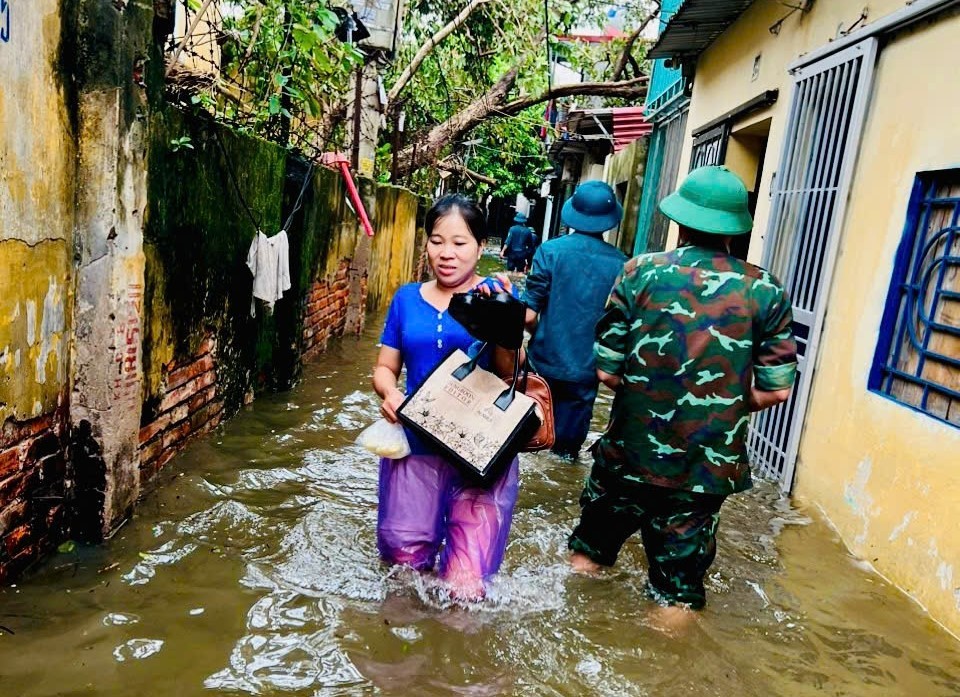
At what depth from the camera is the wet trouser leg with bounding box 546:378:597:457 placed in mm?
4602

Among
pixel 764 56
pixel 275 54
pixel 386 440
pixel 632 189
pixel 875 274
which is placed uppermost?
pixel 764 56

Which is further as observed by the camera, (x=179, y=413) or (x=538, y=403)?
(x=179, y=413)

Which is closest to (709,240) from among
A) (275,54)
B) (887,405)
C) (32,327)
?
(887,405)

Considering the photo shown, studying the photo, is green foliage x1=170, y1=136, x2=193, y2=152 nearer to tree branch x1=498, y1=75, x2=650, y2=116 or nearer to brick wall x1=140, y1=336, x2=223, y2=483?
brick wall x1=140, y1=336, x2=223, y2=483

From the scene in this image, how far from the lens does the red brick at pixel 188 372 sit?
379 cm

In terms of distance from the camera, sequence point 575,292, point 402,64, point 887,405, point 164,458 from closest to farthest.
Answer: point 887,405 < point 164,458 < point 575,292 < point 402,64

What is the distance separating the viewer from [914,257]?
12.0 feet

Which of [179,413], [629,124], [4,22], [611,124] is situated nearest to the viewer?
[4,22]

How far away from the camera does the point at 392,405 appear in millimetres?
2639

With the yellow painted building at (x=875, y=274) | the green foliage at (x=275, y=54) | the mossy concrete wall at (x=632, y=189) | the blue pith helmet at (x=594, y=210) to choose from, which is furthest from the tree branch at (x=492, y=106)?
the blue pith helmet at (x=594, y=210)

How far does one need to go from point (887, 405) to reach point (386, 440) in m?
2.47

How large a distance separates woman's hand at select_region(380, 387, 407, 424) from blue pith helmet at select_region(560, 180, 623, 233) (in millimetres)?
2194

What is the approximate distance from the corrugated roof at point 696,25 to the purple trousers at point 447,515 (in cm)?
523

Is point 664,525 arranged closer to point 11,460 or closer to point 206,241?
point 11,460
